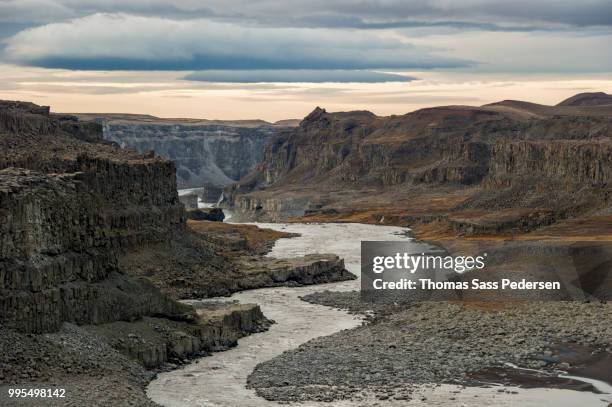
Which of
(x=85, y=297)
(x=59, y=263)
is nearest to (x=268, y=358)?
(x=85, y=297)

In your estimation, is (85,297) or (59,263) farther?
(85,297)

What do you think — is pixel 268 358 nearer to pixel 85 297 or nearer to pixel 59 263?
pixel 85 297

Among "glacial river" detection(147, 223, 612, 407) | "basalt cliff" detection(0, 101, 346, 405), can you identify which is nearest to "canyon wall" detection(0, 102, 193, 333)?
"basalt cliff" detection(0, 101, 346, 405)

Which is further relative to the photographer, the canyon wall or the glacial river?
the canyon wall

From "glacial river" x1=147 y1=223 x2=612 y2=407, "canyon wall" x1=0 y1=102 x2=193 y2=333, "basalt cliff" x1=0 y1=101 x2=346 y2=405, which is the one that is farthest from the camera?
"canyon wall" x1=0 y1=102 x2=193 y2=333

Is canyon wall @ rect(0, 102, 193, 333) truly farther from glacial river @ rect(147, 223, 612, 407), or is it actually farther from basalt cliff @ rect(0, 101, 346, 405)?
glacial river @ rect(147, 223, 612, 407)

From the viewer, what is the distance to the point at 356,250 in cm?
15962

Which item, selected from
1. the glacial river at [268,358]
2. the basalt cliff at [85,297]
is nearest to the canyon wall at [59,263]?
the basalt cliff at [85,297]

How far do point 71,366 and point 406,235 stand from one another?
123128 millimetres

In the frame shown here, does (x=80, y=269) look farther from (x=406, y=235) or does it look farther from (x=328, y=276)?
(x=406, y=235)

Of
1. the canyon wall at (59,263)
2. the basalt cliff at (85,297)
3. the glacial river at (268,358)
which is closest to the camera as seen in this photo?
the basalt cliff at (85,297)

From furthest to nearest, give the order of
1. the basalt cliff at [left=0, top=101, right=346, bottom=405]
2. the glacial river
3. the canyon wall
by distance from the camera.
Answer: the canyon wall, the glacial river, the basalt cliff at [left=0, top=101, right=346, bottom=405]

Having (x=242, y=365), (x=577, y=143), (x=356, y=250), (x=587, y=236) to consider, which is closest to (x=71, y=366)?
(x=242, y=365)

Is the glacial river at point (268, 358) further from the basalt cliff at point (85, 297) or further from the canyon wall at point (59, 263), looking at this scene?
the canyon wall at point (59, 263)
